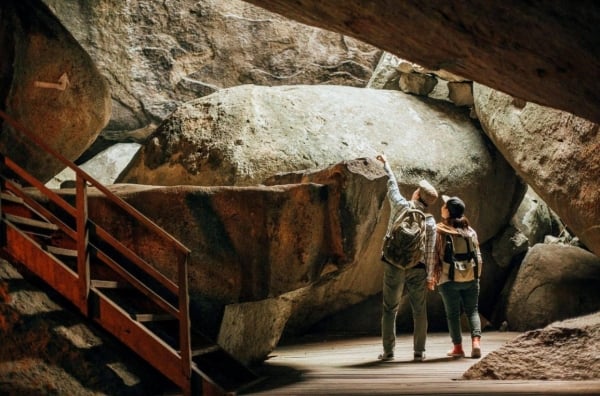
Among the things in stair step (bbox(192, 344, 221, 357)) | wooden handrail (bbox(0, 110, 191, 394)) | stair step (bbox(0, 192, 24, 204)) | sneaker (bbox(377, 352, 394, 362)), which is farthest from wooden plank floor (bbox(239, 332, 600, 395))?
stair step (bbox(0, 192, 24, 204))

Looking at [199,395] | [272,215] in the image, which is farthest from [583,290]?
[199,395]

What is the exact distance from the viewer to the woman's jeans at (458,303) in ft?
25.7

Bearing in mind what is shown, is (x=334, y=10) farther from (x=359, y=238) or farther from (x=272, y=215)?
(x=359, y=238)

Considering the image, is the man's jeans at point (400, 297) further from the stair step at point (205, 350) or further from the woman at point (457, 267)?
the stair step at point (205, 350)

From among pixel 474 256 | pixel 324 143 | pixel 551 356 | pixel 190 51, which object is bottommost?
pixel 551 356

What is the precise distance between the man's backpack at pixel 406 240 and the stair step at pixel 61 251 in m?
3.13

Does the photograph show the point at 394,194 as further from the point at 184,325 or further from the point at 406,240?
the point at 184,325

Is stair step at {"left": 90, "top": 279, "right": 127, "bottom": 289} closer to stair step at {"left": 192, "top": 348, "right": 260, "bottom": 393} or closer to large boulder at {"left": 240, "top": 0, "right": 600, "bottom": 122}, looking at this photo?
stair step at {"left": 192, "top": 348, "right": 260, "bottom": 393}

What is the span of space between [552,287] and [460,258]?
4.15 metres

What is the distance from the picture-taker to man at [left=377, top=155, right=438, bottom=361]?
7496 mm

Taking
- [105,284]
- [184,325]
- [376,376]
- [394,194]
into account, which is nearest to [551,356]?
[376,376]

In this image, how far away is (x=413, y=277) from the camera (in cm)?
767

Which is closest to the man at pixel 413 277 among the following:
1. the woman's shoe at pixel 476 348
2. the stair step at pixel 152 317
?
the woman's shoe at pixel 476 348

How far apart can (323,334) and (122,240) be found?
6.17 meters
